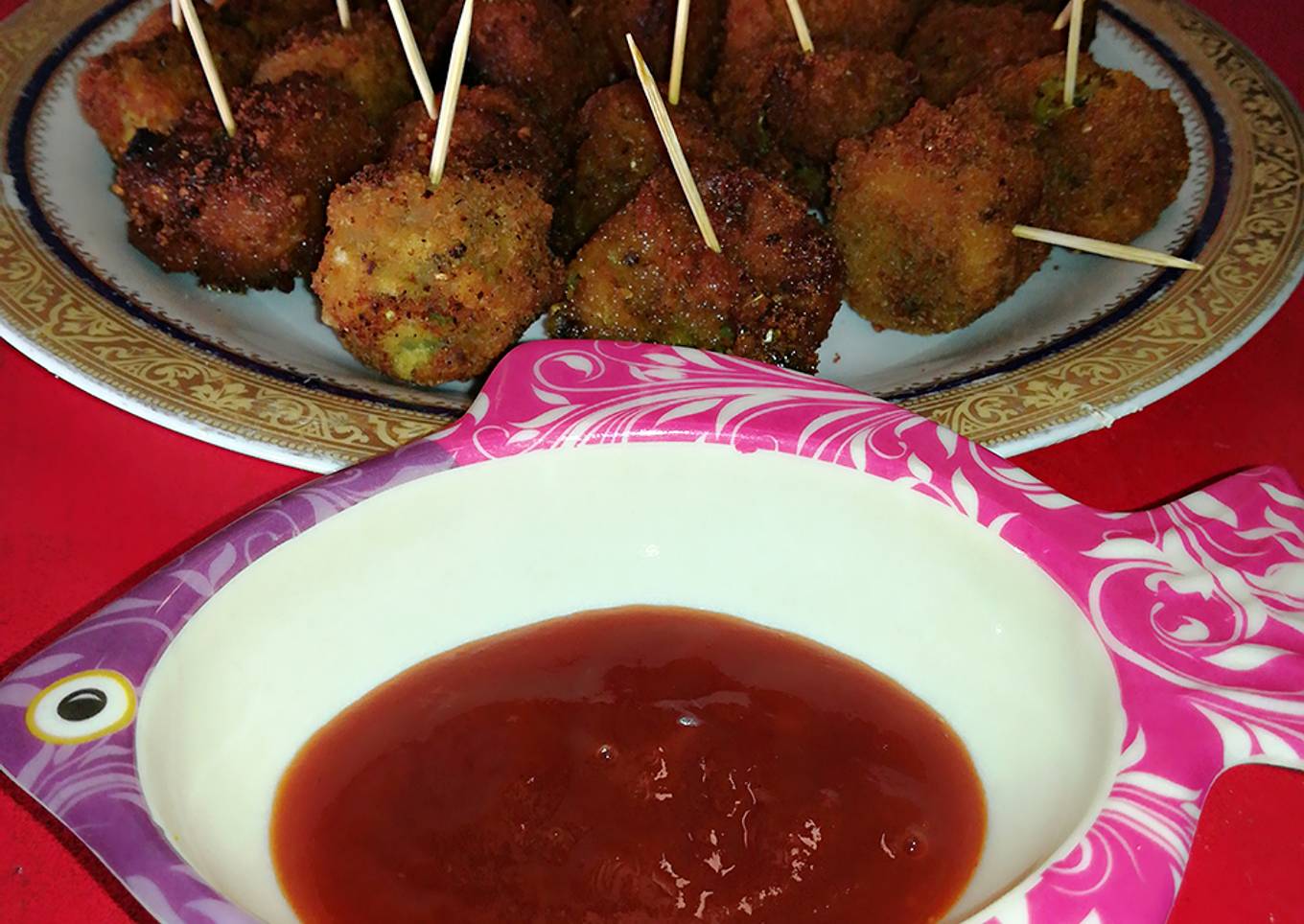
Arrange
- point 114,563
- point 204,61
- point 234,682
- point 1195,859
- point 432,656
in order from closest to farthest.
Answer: point 234,682
point 432,656
point 1195,859
point 114,563
point 204,61

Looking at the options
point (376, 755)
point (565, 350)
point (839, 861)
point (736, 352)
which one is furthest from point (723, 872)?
point (736, 352)

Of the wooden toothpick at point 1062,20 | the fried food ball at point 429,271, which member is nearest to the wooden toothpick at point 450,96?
the fried food ball at point 429,271

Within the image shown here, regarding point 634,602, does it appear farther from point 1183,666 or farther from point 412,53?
point 412,53

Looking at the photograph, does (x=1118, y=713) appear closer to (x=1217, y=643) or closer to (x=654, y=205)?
(x=1217, y=643)

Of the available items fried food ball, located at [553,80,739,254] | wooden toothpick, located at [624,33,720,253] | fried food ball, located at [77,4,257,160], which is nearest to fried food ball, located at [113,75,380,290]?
fried food ball, located at [77,4,257,160]

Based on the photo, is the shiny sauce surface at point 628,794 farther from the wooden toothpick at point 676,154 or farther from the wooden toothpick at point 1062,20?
the wooden toothpick at point 1062,20

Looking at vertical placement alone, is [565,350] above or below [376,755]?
above
